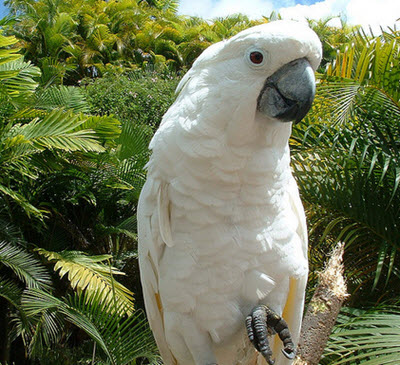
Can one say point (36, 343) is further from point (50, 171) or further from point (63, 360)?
point (50, 171)

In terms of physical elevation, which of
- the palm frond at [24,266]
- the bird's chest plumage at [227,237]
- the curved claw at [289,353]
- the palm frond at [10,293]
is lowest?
the palm frond at [10,293]

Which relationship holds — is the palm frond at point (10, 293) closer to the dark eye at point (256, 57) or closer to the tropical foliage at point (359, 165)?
the tropical foliage at point (359, 165)

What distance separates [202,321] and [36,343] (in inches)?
83.4

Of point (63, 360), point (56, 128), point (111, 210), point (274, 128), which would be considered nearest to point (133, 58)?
point (111, 210)

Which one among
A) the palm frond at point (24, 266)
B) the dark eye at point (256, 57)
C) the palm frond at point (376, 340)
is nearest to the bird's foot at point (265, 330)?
the palm frond at point (376, 340)

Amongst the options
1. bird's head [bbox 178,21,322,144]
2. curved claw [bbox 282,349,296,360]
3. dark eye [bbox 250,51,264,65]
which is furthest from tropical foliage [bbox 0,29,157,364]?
dark eye [bbox 250,51,264,65]

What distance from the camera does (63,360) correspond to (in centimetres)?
335

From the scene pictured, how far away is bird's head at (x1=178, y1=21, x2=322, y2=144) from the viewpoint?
1.29m

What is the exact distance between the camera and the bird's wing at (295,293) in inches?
65.4

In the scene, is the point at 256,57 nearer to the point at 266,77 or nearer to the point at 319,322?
the point at 266,77

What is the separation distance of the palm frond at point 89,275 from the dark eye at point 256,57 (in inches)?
80.6

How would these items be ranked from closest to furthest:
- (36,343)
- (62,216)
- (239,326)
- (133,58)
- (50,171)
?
1. (239,326)
2. (36,343)
3. (50,171)
4. (62,216)
5. (133,58)

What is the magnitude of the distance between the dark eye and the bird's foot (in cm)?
85

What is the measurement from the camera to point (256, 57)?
1.31 meters
